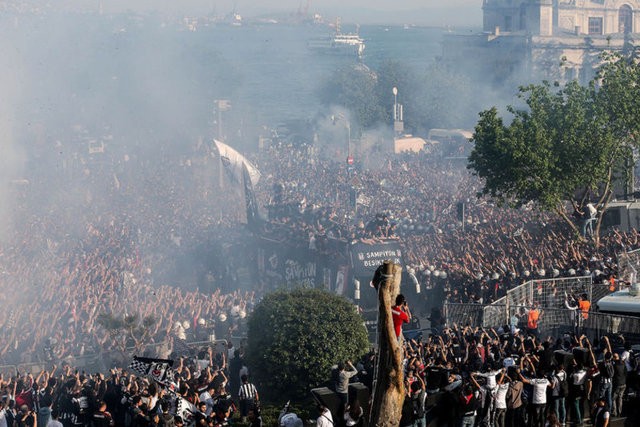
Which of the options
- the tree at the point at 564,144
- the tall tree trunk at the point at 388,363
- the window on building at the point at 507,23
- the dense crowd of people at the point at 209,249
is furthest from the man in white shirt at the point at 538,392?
the window on building at the point at 507,23

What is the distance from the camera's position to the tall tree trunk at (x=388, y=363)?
37.8 ft

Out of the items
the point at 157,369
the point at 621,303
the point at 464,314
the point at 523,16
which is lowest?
the point at 523,16

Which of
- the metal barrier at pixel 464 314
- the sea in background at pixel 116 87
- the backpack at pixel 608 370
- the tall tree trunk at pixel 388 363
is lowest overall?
the sea in background at pixel 116 87

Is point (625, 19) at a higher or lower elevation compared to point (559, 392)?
lower

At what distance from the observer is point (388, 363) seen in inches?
Result: 458

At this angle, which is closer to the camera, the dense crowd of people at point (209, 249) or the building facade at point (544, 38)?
the dense crowd of people at point (209, 249)

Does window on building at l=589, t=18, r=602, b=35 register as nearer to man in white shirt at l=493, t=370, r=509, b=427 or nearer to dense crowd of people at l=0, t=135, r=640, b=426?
dense crowd of people at l=0, t=135, r=640, b=426

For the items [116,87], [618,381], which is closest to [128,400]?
[618,381]

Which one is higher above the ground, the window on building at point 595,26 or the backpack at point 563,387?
the backpack at point 563,387

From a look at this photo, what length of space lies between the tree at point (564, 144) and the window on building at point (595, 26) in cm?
9332

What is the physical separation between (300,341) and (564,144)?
15.5m

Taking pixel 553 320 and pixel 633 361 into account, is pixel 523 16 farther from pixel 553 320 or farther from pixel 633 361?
pixel 633 361

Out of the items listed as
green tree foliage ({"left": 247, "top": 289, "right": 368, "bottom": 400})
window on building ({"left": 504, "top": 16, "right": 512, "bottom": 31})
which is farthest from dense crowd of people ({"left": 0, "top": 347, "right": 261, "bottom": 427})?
window on building ({"left": 504, "top": 16, "right": 512, "bottom": 31})

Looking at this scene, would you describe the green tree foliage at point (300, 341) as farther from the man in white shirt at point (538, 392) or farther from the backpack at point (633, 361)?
the backpack at point (633, 361)
